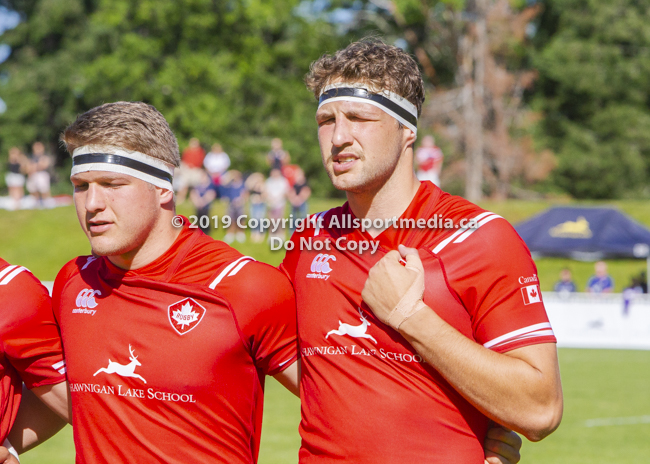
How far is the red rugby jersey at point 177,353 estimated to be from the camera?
11.2 feet

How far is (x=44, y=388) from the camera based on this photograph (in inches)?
147

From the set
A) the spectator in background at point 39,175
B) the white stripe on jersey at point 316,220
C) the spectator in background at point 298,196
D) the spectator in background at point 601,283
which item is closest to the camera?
the white stripe on jersey at point 316,220

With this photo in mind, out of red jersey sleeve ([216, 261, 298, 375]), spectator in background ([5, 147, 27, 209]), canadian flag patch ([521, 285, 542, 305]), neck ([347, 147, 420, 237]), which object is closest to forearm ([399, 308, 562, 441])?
canadian flag patch ([521, 285, 542, 305])

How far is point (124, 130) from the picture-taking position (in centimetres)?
357

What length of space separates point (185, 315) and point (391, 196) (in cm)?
104

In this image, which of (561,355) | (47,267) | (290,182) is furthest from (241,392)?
(47,267)

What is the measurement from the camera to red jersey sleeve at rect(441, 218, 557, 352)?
3.14m

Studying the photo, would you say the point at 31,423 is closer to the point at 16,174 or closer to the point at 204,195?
the point at 204,195

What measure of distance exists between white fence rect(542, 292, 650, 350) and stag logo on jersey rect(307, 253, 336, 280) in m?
16.9

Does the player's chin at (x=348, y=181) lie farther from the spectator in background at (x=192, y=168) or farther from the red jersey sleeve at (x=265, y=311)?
the spectator in background at (x=192, y=168)

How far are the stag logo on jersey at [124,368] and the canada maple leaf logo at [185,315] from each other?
24cm

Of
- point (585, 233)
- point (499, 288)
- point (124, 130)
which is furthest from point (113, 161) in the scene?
point (585, 233)

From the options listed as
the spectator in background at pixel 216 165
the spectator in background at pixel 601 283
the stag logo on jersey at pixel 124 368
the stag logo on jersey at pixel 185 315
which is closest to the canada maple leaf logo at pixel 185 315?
the stag logo on jersey at pixel 185 315

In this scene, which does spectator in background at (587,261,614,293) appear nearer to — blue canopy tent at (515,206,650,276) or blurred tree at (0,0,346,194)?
blue canopy tent at (515,206,650,276)
